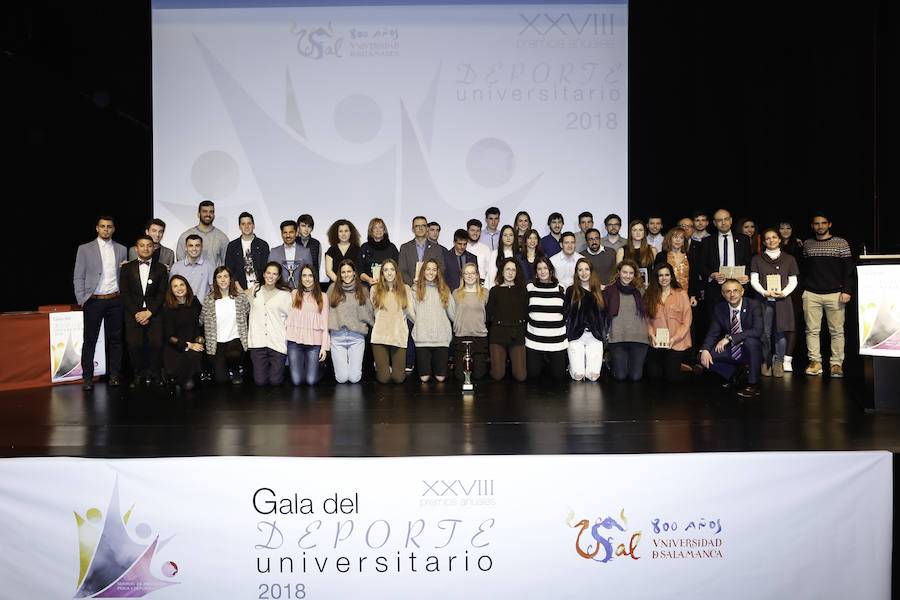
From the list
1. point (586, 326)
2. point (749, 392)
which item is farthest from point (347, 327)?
point (749, 392)

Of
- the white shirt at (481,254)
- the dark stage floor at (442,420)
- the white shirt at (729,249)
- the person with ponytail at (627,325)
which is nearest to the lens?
the dark stage floor at (442,420)

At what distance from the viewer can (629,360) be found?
6125mm

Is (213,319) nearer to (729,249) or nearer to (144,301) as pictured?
(144,301)

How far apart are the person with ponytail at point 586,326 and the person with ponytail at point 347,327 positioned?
2.06m

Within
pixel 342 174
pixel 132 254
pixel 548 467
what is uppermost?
pixel 342 174

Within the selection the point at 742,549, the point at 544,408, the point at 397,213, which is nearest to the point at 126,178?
the point at 397,213

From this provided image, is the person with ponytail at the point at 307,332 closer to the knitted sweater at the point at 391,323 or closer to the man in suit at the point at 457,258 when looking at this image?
the knitted sweater at the point at 391,323

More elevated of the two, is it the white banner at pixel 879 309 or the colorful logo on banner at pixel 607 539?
the white banner at pixel 879 309

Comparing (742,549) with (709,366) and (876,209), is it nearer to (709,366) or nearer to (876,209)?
(709,366)

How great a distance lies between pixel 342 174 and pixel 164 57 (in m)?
2.54

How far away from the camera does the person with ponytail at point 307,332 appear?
5.99 meters

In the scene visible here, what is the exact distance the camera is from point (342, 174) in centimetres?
738

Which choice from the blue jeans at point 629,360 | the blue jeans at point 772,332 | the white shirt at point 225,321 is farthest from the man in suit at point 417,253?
the blue jeans at point 772,332

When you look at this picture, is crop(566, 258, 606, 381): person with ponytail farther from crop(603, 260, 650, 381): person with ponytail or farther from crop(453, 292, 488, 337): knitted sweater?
crop(453, 292, 488, 337): knitted sweater
